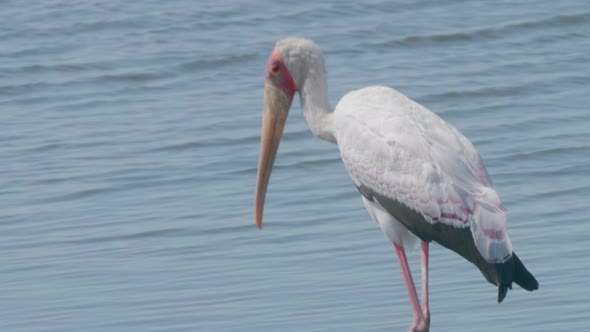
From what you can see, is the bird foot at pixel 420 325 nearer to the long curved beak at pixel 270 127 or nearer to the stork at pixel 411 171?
the stork at pixel 411 171

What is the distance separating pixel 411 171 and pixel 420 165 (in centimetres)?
8

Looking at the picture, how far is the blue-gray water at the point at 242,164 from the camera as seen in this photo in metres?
9.45

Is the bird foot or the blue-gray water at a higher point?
the bird foot

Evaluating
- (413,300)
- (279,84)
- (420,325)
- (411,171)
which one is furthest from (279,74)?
(420,325)

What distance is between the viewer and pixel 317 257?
33.7 ft

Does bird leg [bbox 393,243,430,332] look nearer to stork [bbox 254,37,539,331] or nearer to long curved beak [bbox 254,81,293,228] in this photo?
stork [bbox 254,37,539,331]

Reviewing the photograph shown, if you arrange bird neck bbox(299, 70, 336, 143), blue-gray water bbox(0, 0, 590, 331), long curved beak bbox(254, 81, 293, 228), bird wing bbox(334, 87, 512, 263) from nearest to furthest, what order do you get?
1. bird wing bbox(334, 87, 512, 263)
2. bird neck bbox(299, 70, 336, 143)
3. long curved beak bbox(254, 81, 293, 228)
4. blue-gray water bbox(0, 0, 590, 331)

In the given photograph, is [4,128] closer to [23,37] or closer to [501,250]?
[23,37]

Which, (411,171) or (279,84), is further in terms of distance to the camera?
(279,84)

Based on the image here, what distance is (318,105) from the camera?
9125mm

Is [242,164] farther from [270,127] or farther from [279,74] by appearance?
[279,74]

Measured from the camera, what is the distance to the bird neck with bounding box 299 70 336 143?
9109mm

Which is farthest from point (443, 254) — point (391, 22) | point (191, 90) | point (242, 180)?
point (391, 22)

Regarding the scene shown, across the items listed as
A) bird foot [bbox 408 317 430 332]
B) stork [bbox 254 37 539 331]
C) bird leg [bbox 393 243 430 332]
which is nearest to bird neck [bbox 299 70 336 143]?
stork [bbox 254 37 539 331]
